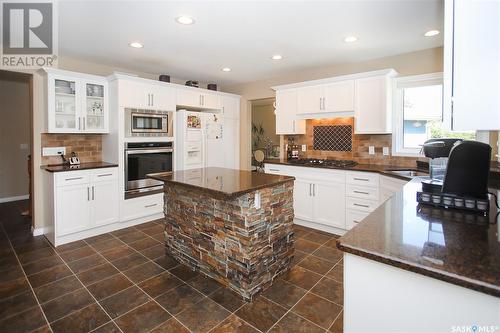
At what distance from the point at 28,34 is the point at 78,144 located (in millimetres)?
1560

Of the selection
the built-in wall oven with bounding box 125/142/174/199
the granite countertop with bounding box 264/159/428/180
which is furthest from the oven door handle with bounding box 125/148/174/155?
the granite countertop with bounding box 264/159/428/180

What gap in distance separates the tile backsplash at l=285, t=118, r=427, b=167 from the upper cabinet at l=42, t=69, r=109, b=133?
123 inches

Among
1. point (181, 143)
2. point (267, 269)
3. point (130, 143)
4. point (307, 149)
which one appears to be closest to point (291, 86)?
point (307, 149)

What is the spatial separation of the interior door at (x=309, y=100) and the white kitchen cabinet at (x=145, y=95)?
2060 mm

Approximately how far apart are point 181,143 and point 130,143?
0.82m

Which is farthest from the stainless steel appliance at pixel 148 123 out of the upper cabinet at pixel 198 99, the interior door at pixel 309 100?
the interior door at pixel 309 100

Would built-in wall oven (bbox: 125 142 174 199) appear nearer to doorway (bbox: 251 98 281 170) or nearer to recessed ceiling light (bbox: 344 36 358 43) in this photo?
recessed ceiling light (bbox: 344 36 358 43)

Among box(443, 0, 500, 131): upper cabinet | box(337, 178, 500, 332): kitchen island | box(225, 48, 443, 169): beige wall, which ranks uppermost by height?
box(225, 48, 443, 169): beige wall

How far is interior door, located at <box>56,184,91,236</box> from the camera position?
336cm

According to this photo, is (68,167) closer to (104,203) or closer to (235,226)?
(104,203)

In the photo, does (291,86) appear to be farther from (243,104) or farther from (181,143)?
(181,143)

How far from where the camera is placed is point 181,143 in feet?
14.9

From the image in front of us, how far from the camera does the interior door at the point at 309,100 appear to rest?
13.4 feet

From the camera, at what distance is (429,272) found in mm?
820
